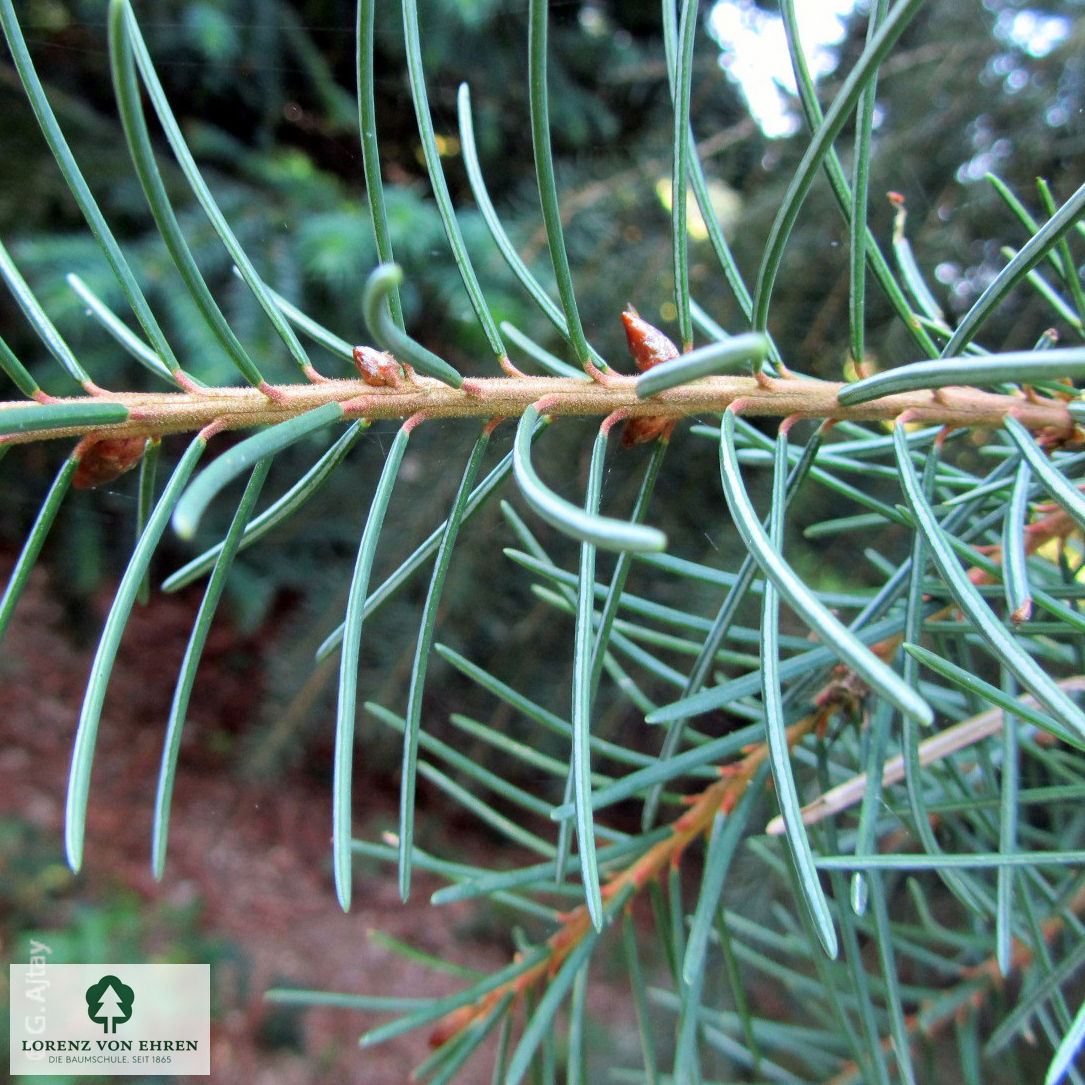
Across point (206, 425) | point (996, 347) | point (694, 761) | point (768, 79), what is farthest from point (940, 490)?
point (768, 79)

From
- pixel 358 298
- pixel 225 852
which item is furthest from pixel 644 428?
pixel 225 852

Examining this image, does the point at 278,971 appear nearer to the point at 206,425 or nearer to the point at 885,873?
the point at 885,873

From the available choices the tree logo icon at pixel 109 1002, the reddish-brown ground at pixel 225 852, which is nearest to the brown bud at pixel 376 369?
the tree logo icon at pixel 109 1002

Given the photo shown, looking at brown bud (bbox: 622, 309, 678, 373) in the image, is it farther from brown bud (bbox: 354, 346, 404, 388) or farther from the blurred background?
the blurred background

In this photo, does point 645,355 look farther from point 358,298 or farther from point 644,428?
point 358,298

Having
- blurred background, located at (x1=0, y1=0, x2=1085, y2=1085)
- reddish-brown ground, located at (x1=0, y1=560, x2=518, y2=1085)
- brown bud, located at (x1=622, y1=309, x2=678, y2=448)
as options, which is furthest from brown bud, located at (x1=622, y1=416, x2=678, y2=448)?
reddish-brown ground, located at (x1=0, y1=560, x2=518, y2=1085)

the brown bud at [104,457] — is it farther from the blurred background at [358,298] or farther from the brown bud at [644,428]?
the blurred background at [358,298]

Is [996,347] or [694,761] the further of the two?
[996,347]
